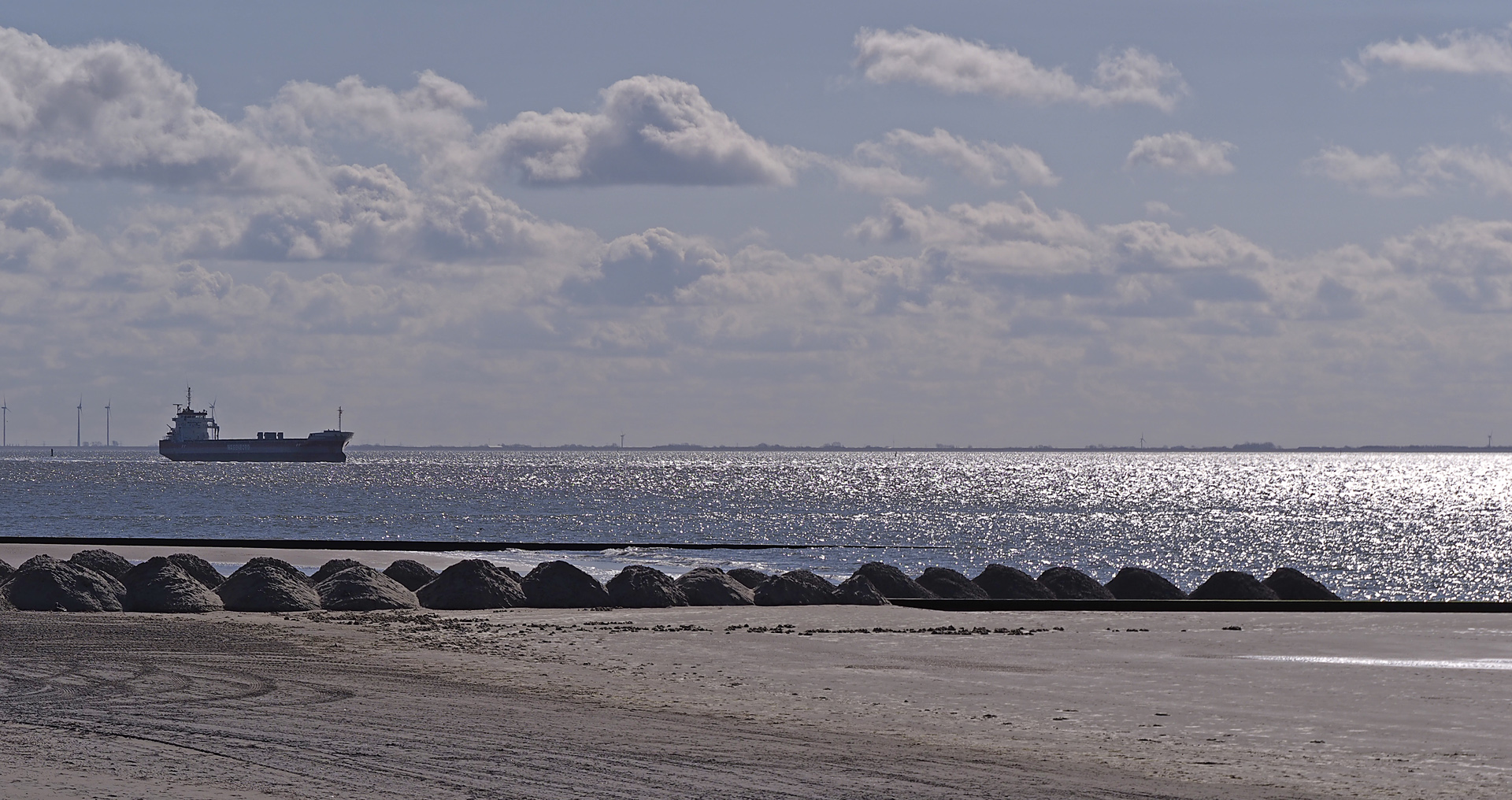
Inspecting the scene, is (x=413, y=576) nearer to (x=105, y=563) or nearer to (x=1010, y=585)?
(x=105, y=563)

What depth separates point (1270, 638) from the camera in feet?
67.1

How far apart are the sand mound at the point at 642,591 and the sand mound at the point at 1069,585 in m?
9.52

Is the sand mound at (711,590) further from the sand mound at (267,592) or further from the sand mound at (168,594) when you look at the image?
the sand mound at (168,594)

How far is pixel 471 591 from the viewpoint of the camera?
1026 inches

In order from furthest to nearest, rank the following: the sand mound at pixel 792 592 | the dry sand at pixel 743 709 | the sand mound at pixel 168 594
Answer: the sand mound at pixel 792 592
the sand mound at pixel 168 594
the dry sand at pixel 743 709

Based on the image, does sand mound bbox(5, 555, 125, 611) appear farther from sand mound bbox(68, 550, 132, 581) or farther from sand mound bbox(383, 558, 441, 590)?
sand mound bbox(383, 558, 441, 590)

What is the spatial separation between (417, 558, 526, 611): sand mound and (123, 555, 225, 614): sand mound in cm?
362

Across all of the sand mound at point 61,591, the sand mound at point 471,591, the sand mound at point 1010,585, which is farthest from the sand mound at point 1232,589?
the sand mound at point 61,591

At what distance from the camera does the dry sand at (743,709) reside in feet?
34.5

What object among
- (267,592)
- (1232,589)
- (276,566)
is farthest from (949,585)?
(267,592)

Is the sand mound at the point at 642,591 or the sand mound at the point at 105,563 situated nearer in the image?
the sand mound at the point at 642,591

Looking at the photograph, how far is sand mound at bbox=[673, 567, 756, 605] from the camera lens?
27625mm

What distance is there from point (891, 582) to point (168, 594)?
15177 millimetres

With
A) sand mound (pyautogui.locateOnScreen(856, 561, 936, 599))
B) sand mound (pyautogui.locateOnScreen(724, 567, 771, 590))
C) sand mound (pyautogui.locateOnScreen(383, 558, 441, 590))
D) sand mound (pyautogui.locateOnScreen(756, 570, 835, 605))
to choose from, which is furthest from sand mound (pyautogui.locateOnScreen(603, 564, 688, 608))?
sand mound (pyautogui.locateOnScreen(383, 558, 441, 590))
